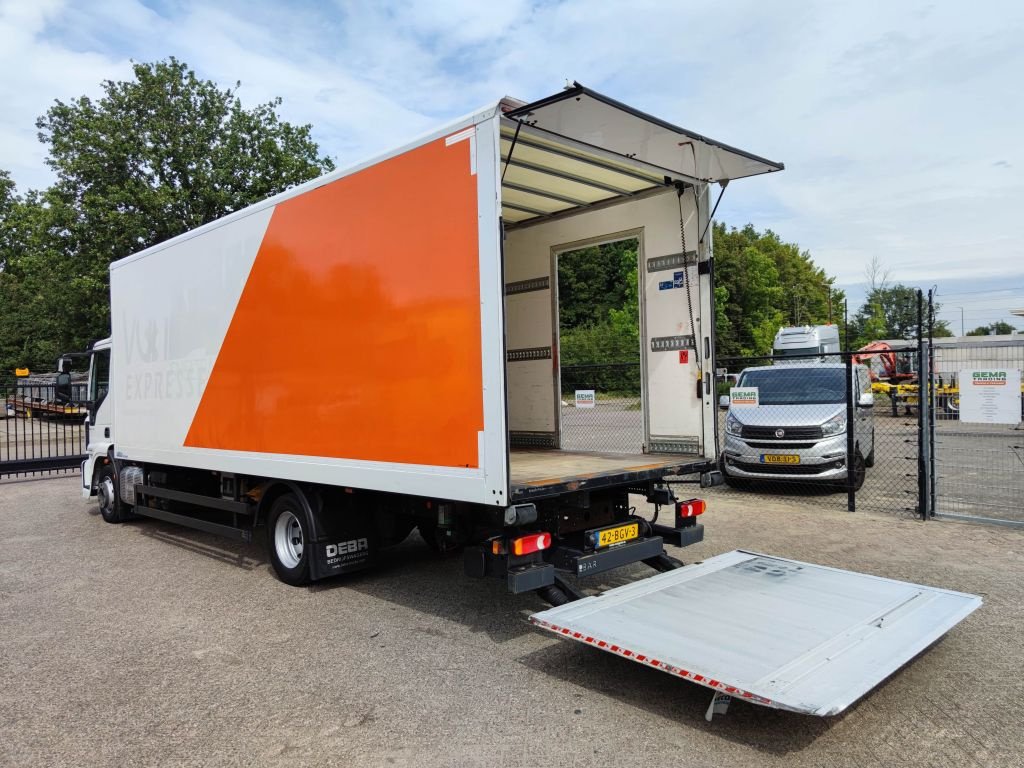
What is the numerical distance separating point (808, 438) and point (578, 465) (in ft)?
15.7

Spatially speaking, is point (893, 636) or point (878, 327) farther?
point (878, 327)

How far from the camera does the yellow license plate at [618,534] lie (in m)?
4.81

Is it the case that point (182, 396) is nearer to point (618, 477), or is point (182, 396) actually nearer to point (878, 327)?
point (618, 477)

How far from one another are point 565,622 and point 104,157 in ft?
85.6

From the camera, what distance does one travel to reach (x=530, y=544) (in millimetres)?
4348

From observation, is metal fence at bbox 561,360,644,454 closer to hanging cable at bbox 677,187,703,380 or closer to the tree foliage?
hanging cable at bbox 677,187,703,380

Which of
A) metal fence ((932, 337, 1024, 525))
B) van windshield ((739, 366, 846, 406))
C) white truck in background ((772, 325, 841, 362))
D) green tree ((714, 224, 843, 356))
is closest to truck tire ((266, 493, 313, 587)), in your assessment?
van windshield ((739, 366, 846, 406))

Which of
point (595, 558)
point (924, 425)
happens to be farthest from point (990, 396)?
point (595, 558)

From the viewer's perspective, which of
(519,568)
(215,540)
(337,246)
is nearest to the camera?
(519,568)

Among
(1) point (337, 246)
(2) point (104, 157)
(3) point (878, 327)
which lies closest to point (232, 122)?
(2) point (104, 157)

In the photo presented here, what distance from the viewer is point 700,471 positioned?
5715mm

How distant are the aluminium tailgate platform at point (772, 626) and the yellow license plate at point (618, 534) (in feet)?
1.14

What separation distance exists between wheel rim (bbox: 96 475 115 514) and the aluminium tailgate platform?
7.31 meters

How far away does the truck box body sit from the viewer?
4.23 meters
